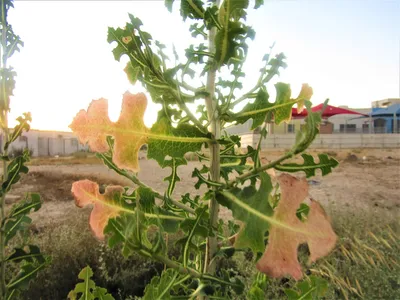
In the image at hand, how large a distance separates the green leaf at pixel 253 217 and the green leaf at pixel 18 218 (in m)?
1.66

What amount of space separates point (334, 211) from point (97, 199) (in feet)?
16.3

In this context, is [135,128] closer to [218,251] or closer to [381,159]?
[218,251]

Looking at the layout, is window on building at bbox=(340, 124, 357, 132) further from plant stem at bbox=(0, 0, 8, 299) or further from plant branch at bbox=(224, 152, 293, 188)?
plant branch at bbox=(224, 152, 293, 188)

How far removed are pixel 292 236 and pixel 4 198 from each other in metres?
1.78

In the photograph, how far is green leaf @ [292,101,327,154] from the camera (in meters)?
0.53

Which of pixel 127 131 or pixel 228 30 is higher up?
pixel 228 30

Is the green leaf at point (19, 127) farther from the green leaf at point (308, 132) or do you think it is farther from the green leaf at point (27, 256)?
the green leaf at point (308, 132)

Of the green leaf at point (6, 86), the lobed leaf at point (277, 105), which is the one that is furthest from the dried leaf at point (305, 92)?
the green leaf at point (6, 86)

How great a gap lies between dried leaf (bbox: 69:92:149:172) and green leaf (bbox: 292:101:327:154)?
0.85 ft

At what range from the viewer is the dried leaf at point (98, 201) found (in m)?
0.69

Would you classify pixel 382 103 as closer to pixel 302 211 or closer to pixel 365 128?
pixel 365 128

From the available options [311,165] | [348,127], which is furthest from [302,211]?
[348,127]

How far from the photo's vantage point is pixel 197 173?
0.79 m

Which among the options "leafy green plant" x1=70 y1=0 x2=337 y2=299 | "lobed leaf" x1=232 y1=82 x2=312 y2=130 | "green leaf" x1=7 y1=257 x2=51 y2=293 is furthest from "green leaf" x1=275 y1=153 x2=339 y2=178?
"green leaf" x1=7 y1=257 x2=51 y2=293
